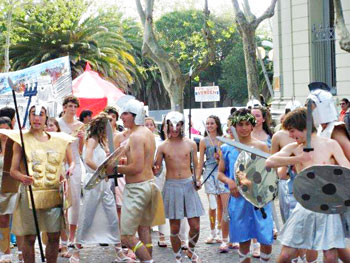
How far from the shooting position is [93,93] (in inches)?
853

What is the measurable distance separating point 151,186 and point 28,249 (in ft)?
4.58

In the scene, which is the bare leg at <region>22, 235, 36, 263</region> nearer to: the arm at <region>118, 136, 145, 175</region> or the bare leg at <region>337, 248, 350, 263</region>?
the arm at <region>118, 136, 145, 175</region>

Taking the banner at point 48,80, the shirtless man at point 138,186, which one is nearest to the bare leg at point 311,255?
the shirtless man at point 138,186

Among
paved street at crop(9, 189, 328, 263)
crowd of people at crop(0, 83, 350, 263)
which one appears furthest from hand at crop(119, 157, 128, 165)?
paved street at crop(9, 189, 328, 263)

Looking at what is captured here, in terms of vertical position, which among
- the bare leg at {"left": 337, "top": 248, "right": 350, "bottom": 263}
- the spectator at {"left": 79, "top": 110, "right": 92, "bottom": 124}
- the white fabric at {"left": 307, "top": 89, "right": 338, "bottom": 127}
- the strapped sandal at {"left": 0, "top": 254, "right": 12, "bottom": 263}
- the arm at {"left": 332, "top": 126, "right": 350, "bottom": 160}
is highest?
the white fabric at {"left": 307, "top": 89, "right": 338, "bottom": 127}

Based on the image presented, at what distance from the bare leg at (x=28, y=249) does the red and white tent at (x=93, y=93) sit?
12.8m

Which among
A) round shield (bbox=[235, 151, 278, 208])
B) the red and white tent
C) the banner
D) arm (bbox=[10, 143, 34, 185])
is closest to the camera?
round shield (bbox=[235, 151, 278, 208])

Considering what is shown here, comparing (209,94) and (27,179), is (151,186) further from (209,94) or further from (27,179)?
(209,94)

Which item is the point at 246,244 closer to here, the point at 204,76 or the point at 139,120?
the point at 139,120

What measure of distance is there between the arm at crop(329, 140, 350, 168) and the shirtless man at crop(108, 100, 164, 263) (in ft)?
7.83

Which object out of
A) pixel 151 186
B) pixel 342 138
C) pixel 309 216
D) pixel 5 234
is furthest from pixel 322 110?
pixel 5 234

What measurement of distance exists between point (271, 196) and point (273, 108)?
1691cm

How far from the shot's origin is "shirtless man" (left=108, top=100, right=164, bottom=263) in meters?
8.25

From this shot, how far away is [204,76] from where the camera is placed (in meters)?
71.7
